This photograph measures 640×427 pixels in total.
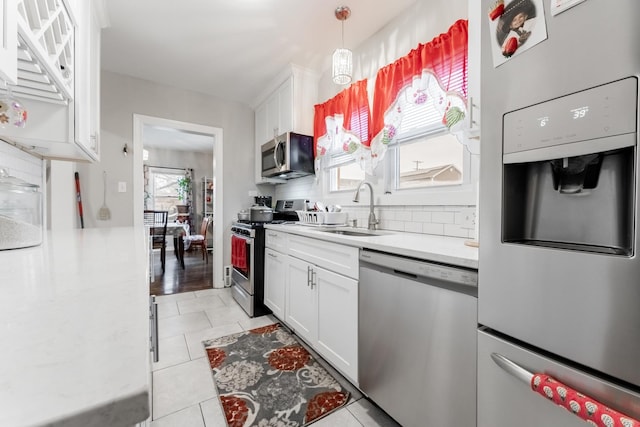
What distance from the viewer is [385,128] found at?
2.02m

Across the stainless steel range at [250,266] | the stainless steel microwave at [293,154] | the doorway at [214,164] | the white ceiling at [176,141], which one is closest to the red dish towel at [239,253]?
the stainless steel range at [250,266]

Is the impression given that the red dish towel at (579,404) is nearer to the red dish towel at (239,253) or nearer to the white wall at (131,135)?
the red dish towel at (239,253)

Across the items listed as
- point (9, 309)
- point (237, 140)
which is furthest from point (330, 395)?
point (237, 140)

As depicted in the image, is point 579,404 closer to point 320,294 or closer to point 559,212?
point 559,212

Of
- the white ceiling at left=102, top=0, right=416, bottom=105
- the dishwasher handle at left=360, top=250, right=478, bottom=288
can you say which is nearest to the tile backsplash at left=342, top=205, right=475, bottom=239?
the dishwasher handle at left=360, top=250, right=478, bottom=288

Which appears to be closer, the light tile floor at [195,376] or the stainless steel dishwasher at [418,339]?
the stainless steel dishwasher at [418,339]

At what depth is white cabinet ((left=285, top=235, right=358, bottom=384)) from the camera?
150 centimetres

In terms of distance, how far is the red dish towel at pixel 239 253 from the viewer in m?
2.78

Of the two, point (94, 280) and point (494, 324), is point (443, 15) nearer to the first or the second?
point (494, 324)

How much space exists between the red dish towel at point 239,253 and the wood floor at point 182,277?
0.93 meters

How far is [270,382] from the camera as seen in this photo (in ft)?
5.37

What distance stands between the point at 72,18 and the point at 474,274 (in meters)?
2.10

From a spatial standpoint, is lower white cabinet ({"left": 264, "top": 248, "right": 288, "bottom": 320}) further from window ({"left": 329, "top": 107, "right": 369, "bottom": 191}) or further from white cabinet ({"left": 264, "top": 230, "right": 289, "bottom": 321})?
window ({"left": 329, "top": 107, "right": 369, "bottom": 191})

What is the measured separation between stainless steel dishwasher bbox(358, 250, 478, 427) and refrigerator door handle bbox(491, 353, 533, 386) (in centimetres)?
9
